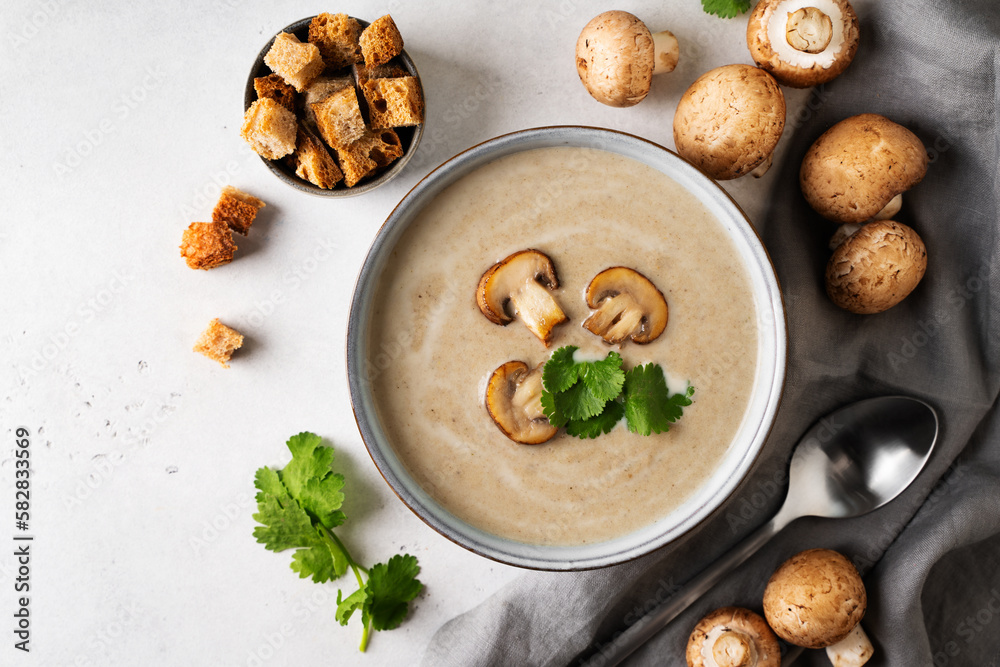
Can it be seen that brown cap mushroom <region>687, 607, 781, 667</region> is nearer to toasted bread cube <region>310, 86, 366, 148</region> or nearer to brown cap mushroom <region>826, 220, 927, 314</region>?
brown cap mushroom <region>826, 220, 927, 314</region>

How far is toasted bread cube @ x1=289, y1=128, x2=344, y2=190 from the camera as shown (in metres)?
2.04

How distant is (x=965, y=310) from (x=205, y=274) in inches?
96.1

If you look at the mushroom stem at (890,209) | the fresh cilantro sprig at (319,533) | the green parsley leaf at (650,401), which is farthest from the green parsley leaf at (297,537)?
the mushroom stem at (890,209)

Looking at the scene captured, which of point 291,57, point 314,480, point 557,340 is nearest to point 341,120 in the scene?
point 291,57

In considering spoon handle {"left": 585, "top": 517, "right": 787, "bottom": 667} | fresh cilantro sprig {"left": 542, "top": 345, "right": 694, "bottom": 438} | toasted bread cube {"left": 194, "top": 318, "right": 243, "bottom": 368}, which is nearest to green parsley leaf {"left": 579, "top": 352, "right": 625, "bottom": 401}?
fresh cilantro sprig {"left": 542, "top": 345, "right": 694, "bottom": 438}

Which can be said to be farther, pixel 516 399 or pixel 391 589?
pixel 391 589

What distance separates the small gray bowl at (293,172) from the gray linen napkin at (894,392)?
1.15 m

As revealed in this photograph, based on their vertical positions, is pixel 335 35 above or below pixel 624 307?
above

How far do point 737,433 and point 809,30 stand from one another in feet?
3.83

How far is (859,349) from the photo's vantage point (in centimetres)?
222

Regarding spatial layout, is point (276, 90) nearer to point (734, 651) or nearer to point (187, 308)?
point (187, 308)

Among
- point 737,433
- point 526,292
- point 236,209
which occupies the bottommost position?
point 737,433

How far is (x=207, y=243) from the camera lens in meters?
2.16

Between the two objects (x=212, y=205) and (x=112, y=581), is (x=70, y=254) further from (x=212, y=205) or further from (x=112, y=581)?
(x=112, y=581)
